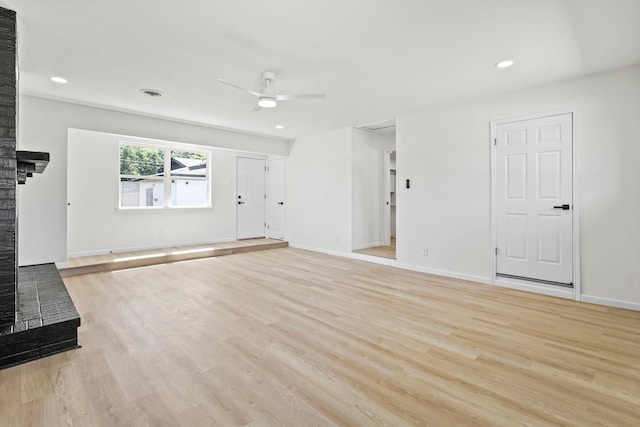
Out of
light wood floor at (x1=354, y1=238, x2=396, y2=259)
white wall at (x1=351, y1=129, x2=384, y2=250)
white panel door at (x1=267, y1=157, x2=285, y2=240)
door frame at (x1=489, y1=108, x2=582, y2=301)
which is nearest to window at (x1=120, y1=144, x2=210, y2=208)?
white panel door at (x1=267, y1=157, x2=285, y2=240)

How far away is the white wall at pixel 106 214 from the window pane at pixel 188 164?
22cm

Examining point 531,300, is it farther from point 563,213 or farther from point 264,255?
point 264,255

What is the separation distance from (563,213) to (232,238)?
649cm

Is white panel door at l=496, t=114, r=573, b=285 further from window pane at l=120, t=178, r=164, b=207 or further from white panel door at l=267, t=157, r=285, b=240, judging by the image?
window pane at l=120, t=178, r=164, b=207

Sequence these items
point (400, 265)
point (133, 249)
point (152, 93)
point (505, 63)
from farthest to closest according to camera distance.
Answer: point (133, 249) < point (400, 265) < point (152, 93) < point (505, 63)

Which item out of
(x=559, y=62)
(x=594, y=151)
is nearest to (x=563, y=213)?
(x=594, y=151)

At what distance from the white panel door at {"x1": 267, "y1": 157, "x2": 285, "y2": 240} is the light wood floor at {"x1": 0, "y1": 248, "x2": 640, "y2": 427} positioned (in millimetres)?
4096

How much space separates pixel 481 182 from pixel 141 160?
6384mm

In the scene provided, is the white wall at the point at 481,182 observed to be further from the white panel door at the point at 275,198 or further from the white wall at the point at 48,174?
the white wall at the point at 48,174

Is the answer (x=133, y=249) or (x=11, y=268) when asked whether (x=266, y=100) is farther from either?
(x=133, y=249)

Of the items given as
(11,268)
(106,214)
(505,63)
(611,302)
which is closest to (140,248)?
(106,214)

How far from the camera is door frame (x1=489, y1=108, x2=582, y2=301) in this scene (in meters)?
3.51

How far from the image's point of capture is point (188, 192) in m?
6.90

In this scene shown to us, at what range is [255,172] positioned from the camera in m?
7.96
